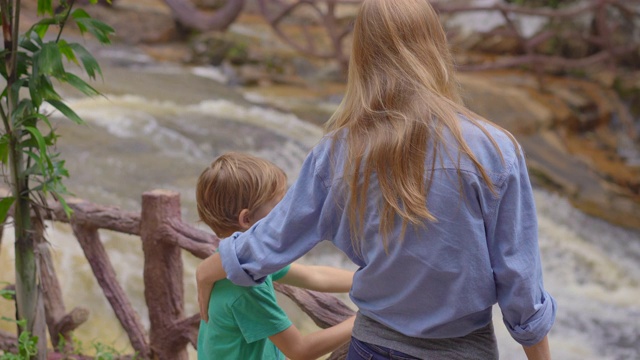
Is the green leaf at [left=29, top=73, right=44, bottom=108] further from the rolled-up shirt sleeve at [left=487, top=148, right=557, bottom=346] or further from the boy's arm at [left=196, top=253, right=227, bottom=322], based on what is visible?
the rolled-up shirt sleeve at [left=487, top=148, right=557, bottom=346]

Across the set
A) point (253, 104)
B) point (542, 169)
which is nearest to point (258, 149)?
point (253, 104)

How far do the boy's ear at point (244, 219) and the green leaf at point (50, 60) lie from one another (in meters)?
0.86

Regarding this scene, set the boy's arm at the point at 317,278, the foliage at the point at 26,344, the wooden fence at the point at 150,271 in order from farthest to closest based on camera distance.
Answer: the wooden fence at the point at 150,271
the foliage at the point at 26,344
the boy's arm at the point at 317,278

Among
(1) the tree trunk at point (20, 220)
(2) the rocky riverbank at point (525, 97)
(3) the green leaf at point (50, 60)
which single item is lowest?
(2) the rocky riverbank at point (525, 97)

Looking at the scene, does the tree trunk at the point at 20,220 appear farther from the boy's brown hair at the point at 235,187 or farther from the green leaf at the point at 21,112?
the boy's brown hair at the point at 235,187

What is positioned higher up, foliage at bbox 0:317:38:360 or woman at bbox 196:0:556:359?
woman at bbox 196:0:556:359

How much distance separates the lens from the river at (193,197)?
14.7 ft

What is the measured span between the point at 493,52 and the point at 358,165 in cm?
1183

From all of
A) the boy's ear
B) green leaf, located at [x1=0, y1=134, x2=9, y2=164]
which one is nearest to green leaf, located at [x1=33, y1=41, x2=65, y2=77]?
green leaf, located at [x1=0, y1=134, x2=9, y2=164]

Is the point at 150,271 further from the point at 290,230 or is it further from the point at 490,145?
the point at 490,145

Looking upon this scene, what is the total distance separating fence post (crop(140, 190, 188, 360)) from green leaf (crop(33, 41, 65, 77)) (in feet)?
1.88

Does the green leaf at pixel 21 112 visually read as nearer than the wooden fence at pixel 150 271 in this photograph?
Yes

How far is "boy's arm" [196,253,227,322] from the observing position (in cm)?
179

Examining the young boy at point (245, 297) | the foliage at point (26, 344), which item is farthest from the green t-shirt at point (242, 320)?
the foliage at point (26, 344)
